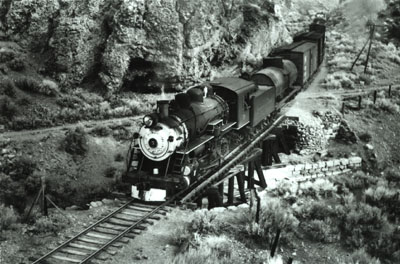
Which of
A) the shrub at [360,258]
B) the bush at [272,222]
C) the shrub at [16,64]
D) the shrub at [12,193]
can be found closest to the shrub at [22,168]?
the shrub at [12,193]

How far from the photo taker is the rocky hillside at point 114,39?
77.6ft

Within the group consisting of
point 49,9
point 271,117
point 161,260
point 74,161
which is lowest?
point 161,260

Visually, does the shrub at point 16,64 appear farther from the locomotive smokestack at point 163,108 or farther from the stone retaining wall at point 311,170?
the stone retaining wall at point 311,170

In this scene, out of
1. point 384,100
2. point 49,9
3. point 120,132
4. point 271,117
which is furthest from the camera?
point 384,100

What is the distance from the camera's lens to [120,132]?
67.6ft

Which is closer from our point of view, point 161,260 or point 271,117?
point 161,260

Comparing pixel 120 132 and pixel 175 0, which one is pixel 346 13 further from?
pixel 120 132

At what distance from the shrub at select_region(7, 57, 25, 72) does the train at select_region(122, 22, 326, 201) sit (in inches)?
398

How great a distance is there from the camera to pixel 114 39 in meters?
24.1

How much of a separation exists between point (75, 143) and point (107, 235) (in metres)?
8.33

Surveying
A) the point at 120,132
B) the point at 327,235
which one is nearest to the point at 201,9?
the point at 120,132

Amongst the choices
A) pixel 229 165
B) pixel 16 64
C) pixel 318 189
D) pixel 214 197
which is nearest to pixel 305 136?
pixel 318 189

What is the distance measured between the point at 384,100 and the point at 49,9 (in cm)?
2214

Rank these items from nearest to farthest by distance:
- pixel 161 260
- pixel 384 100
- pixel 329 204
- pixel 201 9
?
pixel 161 260 < pixel 329 204 < pixel 201 9 < pixel 384 100
